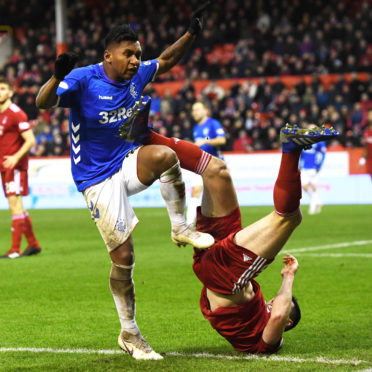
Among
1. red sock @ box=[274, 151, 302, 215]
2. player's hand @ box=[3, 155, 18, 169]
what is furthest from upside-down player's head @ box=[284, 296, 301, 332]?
player's hand @ box=[3, 155, 18, 169]

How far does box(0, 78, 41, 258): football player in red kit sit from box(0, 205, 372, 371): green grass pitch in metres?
0.50

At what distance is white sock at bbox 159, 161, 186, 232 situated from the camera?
17.3 ft

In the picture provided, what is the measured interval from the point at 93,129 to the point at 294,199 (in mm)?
1429

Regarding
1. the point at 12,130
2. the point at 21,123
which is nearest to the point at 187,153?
the point at 21,123

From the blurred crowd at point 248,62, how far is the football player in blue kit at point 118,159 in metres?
17.8

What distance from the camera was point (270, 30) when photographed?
27031 millimetres

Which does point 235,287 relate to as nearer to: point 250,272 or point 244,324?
point 250,272

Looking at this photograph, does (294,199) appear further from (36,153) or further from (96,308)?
(36,153)

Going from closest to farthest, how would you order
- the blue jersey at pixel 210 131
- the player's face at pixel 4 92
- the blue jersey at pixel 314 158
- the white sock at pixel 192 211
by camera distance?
the player's face at pixel 4 92, the white sock at pixel 192 211, the blue jersey at pixel 210 131, the blue jersey at pixel 314 158

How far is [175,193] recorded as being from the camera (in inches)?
212

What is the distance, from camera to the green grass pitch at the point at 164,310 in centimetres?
485

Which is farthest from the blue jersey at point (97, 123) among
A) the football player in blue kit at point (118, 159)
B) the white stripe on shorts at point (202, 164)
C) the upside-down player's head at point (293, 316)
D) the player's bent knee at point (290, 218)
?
the upside-down player's head at point (293, 316)

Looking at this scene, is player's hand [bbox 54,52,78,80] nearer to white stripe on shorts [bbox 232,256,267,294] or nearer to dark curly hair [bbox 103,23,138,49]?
dark curly hair [bbox 103,23,138,49]

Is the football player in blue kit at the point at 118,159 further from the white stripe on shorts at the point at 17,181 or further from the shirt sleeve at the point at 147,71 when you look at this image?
the white stripe on shorts at the point at 17,181
